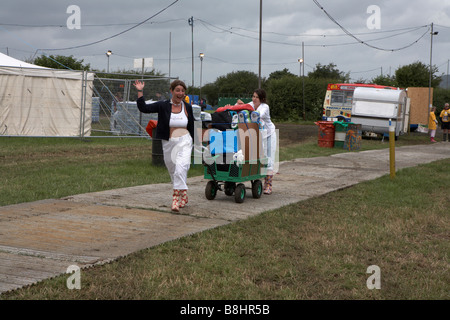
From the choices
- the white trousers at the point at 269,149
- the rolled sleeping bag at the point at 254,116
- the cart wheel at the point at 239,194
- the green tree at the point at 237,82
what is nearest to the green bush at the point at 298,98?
the white trousers at the point at 269,149

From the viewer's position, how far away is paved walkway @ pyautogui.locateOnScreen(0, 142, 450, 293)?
5.44 metres

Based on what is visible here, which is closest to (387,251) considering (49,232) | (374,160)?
(49,232)

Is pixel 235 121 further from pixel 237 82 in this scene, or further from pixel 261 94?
pixel 237 82

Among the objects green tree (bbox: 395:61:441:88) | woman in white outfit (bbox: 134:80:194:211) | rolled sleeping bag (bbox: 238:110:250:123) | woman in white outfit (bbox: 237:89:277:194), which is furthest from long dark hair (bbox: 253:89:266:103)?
green tree (bbox: 395:61:441:88)

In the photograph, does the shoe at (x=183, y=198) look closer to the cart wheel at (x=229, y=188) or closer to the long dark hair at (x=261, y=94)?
the cart wheel at (x=229, y=188)

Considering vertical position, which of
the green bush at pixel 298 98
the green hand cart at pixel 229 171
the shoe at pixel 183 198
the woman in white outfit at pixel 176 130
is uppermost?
the green bush at pixel 298 98

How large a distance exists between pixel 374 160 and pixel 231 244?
476 inches

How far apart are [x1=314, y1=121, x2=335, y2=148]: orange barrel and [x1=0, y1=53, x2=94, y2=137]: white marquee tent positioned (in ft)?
28.9

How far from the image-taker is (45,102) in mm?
21656

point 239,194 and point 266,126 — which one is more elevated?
point 266,126

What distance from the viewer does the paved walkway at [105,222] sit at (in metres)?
5.44

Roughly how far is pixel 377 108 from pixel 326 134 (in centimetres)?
641

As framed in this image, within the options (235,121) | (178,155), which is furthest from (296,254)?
(235,121)

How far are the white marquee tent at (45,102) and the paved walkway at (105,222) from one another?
1112cm
